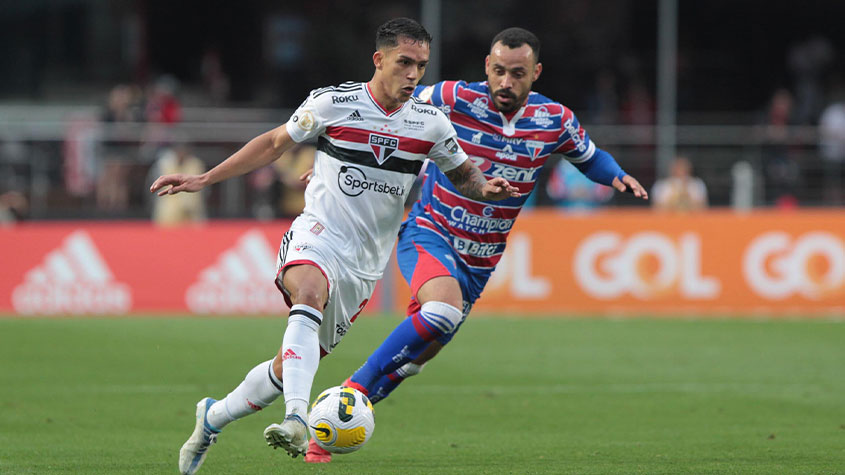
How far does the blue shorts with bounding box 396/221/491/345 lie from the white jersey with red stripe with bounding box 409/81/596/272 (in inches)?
2.2

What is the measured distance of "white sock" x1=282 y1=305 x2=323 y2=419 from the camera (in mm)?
6348

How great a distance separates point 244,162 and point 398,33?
107 centimetres

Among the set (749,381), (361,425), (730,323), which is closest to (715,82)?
(730,323)

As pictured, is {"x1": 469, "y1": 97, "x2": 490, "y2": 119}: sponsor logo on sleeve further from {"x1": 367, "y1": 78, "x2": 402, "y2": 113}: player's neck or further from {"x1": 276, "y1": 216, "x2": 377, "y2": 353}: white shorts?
{"x1": 276, "y1": 216, "x2": 377, "y2": 353}: white shorts

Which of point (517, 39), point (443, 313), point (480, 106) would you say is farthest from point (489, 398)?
point (517, 39)

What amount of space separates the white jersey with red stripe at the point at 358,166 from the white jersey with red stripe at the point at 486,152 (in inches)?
49.5

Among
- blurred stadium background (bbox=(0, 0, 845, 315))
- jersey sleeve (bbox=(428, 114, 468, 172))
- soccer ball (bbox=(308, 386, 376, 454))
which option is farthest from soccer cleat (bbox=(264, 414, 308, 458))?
blurred stadium background (bbox=(0, 0, 845, 315))

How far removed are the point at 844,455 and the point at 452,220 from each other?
2766mm

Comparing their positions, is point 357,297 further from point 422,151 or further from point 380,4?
point 380,4

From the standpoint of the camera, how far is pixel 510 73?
26.8 ft

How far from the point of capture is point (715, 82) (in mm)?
30000

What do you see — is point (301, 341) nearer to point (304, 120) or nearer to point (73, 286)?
point (304, 120)

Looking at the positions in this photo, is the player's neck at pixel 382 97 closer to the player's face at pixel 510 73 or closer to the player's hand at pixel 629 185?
the player's face at pixel 510 73

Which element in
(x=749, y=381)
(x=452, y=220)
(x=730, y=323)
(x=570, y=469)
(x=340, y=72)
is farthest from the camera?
(x=340, y=72)
